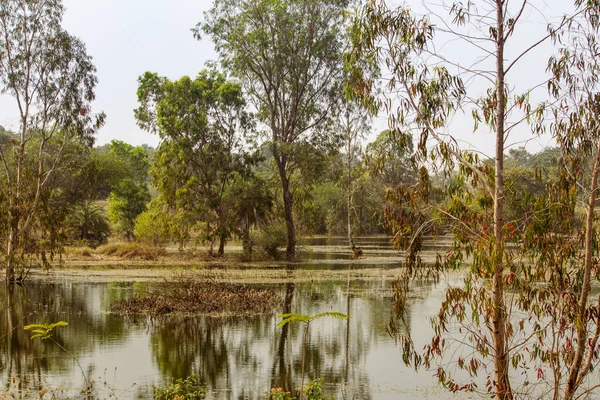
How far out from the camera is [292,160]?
1726 inches

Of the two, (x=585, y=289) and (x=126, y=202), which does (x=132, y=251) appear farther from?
(x=585, y=289)

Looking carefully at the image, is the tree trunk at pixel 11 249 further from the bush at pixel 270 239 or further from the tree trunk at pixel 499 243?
the tree trunk at pixel 499 243

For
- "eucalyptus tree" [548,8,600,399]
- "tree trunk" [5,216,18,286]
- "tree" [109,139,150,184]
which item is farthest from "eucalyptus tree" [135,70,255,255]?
"tree" [109,139,150,184]

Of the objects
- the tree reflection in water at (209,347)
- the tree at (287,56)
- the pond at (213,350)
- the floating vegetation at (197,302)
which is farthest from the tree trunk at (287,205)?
the floating vegetation at (197,302)

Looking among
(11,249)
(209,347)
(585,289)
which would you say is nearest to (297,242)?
(11,249)

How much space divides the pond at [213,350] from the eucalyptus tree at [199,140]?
1852 cm

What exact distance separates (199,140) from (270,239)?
23.7 feet

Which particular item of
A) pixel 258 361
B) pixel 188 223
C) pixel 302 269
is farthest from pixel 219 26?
pixel 258 361

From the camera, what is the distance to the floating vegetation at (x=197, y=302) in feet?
67.8

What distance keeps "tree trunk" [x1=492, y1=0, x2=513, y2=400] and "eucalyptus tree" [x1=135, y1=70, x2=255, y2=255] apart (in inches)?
1322

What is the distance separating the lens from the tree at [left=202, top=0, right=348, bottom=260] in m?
42.4

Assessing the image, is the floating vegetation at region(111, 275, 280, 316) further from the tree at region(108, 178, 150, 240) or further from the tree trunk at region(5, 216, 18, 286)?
the tree at region(108, 178, 150, 240)

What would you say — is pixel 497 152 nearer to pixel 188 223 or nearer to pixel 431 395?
pixel 431 395

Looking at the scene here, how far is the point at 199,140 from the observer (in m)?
43.3
